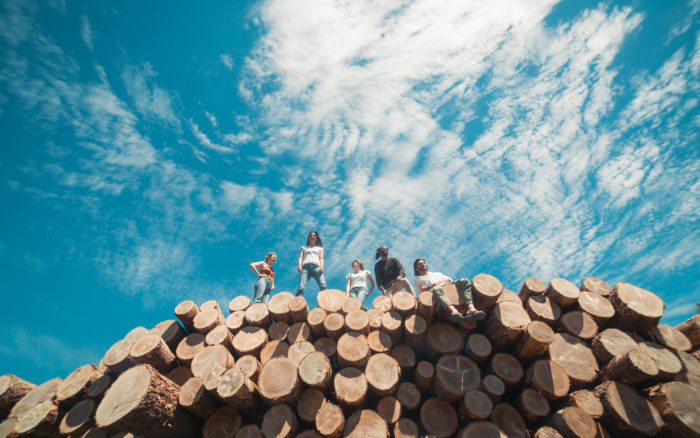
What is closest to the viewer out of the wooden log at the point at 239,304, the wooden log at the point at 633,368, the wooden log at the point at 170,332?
the wooden log at the point at 633,368

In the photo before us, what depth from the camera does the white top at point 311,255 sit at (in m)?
7.39

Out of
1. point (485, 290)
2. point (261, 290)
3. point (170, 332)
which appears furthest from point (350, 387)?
point (261, 290)

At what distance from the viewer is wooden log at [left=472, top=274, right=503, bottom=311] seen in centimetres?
407

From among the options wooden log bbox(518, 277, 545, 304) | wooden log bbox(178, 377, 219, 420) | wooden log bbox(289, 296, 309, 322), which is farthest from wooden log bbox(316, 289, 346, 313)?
Answer: wooden log bbox(518, 277, 545, 304)

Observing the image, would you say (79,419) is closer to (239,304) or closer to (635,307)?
(239,304)

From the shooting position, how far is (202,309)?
494cm

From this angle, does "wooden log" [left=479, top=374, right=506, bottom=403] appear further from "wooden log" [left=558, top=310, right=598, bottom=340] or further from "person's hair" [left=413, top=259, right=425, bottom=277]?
"person's hair" [left=413, top=259, right=425, bottom=277]

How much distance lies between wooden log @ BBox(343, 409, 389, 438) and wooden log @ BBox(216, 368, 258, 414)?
52.4 inches

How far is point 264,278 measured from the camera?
6.63m

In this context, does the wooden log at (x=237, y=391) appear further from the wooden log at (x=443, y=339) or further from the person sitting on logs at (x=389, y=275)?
the person sitting on logs at (x=389, y=275)

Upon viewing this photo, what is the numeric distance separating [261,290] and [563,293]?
6204mm

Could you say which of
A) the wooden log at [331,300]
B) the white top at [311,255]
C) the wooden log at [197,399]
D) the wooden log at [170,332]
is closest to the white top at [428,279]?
the wooden log at [331,300]

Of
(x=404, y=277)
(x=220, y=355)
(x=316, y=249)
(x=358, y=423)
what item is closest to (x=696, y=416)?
(x=358, y=423)

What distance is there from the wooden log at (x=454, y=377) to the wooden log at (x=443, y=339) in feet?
0.31
